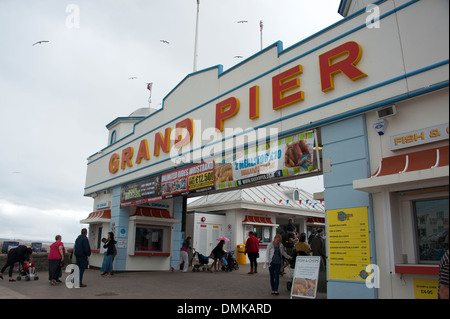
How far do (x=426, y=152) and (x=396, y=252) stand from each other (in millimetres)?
1847

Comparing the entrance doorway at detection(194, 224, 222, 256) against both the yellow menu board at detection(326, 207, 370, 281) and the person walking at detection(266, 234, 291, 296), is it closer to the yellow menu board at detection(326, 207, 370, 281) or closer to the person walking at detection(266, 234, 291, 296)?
the person walking at detection(266, 234, 291, 296)

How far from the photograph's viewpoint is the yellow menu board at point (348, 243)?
6.43m

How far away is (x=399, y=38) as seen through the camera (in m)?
6.63

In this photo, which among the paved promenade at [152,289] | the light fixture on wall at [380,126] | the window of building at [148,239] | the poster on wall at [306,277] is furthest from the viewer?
the window of building at [148,239]

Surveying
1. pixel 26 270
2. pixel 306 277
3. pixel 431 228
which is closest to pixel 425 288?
pixel 431 228

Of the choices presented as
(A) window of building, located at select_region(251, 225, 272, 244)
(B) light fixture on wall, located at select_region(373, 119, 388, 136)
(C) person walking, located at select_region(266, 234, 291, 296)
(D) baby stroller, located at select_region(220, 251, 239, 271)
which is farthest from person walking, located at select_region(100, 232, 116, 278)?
(B) light fixture on wall, located at select_region(373, 119, 388, 136)

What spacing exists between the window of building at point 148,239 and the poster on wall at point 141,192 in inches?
58.7

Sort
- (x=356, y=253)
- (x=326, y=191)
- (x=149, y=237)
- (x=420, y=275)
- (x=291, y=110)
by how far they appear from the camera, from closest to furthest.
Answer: (x=420, y=275) → (x=356, y=253) → (x=326, y=191) → (x=291, y=110) → (x=149, y=237)

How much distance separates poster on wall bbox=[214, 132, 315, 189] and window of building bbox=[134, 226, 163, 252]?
6.90 meters

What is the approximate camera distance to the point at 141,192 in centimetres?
1399

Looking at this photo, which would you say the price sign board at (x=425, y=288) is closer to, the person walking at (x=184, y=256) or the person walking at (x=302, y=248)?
the person walking at (x=302, y=248)

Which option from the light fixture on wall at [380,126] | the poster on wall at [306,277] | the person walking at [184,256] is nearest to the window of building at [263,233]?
the person walking at [184,256]
